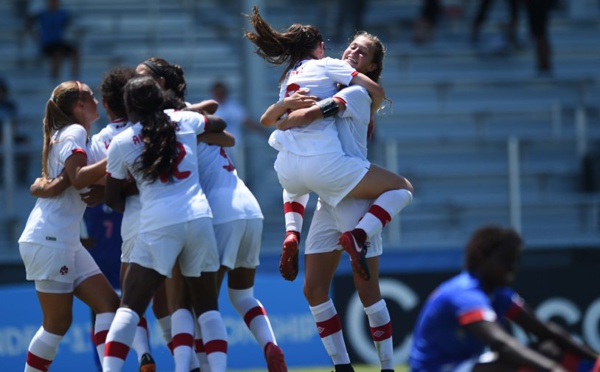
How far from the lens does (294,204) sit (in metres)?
7.28

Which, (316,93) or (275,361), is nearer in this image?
(275,361)

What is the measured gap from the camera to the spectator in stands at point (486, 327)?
17.6 ft

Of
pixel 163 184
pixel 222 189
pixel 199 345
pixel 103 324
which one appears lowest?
pixel 199 345

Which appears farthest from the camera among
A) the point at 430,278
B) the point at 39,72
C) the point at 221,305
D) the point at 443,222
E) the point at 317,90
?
the point at 39,72

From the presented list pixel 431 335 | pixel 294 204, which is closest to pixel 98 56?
pixel 294 204

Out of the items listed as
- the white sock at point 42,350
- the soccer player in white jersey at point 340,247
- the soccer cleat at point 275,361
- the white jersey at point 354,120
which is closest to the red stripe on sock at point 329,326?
the soccer player in white jersey at point 340,247

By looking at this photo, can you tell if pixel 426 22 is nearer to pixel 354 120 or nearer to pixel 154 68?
pixel 354 120

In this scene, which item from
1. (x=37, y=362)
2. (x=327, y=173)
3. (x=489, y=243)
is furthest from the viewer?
(x=37, y=362)

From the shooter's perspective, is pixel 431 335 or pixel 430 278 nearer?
pixel 431 335

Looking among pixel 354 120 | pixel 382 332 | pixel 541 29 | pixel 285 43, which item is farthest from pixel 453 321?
pixel 541 29

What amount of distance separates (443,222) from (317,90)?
6.63 m

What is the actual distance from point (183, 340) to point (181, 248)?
0.55 meters

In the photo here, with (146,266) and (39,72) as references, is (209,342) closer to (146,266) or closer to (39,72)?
(146,266)

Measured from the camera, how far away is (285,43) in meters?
7.18
